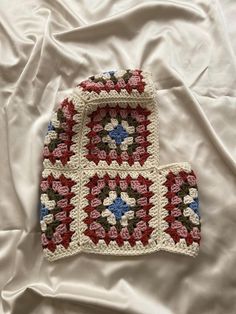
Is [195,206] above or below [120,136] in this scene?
below

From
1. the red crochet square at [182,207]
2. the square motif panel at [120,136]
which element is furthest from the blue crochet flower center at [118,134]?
the red crochet square at [182,207]

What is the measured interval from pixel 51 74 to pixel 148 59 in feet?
0.67

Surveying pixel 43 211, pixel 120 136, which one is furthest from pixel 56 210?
pixel 120 136

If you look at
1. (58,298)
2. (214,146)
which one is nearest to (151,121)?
(214,146)

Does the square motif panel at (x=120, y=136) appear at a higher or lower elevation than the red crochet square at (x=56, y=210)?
higher

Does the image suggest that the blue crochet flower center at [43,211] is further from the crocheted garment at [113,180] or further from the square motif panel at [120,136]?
the square motif panel at [120,136]

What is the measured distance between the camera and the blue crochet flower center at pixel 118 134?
35.1 inches

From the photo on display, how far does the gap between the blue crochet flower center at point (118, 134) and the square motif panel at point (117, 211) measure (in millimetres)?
67

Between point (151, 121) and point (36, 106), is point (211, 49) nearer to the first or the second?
point (151, 121)

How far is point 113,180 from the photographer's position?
863 mm

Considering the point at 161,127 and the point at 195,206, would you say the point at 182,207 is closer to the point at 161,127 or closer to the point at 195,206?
the point at 195,206

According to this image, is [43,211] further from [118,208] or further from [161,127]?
[161,127]

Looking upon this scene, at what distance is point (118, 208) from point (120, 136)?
0.14 metres

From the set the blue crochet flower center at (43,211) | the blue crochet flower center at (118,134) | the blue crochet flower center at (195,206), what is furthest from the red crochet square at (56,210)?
the blue crochet flower center at (195,206)
